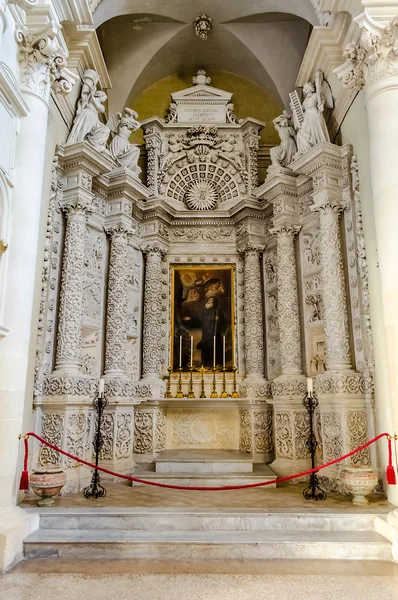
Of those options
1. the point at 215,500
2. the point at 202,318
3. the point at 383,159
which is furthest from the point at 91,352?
the point at 383,159

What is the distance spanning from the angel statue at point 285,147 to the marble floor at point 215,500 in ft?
20.1

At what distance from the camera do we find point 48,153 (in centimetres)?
743

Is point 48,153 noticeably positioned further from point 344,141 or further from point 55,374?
point 344,141

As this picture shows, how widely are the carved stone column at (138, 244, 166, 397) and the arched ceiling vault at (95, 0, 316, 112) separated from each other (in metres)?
3.80

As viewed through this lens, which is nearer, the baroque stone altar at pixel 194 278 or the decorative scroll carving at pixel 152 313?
the baroque stone altar at pixel 194 278

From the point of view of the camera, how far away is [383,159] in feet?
19.3

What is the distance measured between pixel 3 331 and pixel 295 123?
700cm

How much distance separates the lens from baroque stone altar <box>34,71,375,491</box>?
7.25 metres

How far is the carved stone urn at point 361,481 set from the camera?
5852 millimetres

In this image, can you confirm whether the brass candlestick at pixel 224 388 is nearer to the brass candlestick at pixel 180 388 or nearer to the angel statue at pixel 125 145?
the brass candlestick at pixel 180 388

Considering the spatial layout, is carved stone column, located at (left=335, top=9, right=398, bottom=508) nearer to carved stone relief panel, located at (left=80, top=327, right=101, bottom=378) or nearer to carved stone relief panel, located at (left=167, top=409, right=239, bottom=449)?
carved stone relief panel, located at (left=167, top=409, right=239, bottom=449)

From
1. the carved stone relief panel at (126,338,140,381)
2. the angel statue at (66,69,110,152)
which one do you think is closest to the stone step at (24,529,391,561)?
the carved stone relief panel at (126,338,140,381)

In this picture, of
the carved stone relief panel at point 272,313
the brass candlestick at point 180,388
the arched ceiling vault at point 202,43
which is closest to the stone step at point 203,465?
the brass candlestick at point 180,388

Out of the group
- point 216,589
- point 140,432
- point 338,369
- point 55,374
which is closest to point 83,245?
point 55,374
